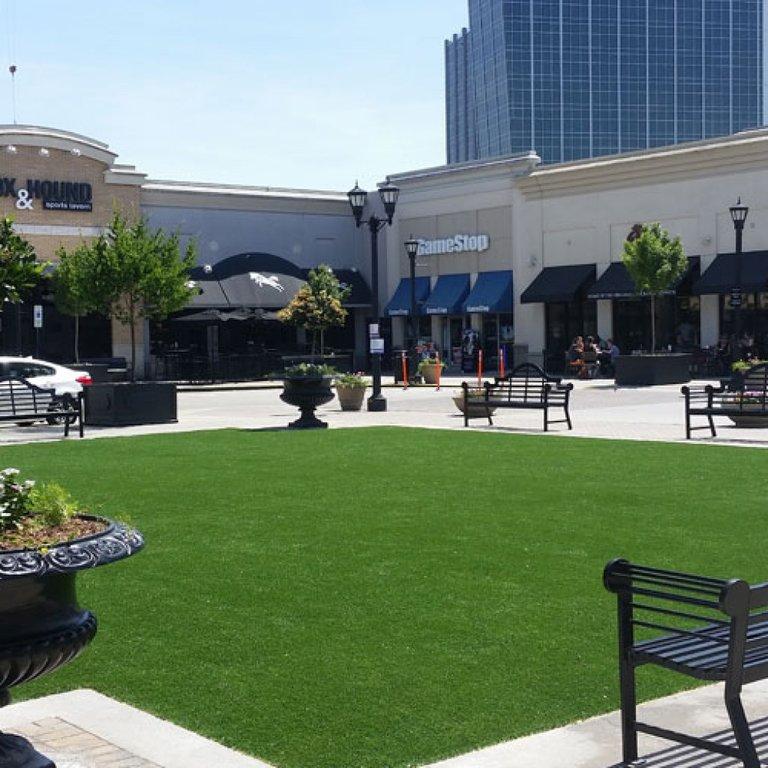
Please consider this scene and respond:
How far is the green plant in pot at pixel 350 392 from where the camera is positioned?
27938mm

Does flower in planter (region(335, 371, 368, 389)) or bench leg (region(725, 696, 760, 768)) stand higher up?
flower in planter (region(335, 371, 368, 389))

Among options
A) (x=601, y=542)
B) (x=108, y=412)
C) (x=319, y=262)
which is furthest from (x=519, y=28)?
(x=601, y=542)

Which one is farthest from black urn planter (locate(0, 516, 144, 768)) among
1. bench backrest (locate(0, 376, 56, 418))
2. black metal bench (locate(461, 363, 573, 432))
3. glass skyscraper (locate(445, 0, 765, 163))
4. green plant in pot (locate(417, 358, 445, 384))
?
glass skyscraper (locate(445, 0, 765, 163))

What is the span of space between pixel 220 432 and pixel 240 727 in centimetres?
1635

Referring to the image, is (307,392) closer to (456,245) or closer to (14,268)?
(14,268)

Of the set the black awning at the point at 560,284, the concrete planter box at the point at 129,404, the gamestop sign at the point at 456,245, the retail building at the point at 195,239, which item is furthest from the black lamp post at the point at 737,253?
the retail building at the point at 195,239

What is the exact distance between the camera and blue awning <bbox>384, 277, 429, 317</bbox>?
54906 mm

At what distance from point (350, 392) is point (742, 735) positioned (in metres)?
23.5

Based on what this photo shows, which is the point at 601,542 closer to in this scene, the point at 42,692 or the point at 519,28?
the point at 42,692

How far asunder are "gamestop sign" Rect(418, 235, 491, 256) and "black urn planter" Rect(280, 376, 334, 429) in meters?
30.4

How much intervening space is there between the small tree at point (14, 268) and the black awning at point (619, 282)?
130 feet

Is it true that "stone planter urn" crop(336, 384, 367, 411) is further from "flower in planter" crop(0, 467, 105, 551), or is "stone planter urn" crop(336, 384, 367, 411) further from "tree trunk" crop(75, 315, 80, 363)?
"flower in planter" crop(0, 467, 105, 551)

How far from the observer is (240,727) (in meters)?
5.96

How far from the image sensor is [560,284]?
48.3 m
